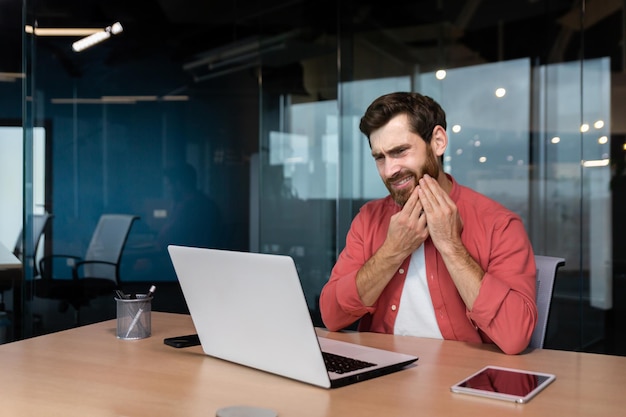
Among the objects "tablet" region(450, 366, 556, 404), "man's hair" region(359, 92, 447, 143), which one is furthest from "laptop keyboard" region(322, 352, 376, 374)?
"man's hair" region(359, 92, 447, 143)

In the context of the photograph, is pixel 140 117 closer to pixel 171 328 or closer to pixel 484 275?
pixel 171 328

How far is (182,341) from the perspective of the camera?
175cm

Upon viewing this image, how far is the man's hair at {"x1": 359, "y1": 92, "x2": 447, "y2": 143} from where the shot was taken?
2.03 meters

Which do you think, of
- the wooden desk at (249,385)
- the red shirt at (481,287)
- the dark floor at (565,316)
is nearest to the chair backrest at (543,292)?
the red shirt at (481,287)

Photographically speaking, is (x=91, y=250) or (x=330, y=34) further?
(x=330, y=34)

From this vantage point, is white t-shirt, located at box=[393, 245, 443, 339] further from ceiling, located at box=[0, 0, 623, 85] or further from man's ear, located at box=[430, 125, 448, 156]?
ceiling, located at box=[0, 0, 623, 85]

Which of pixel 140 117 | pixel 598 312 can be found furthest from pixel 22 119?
pixel 598 312

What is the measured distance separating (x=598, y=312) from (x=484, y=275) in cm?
268

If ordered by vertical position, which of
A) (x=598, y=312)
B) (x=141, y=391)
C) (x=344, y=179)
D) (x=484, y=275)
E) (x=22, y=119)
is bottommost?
(x=598, y=312)

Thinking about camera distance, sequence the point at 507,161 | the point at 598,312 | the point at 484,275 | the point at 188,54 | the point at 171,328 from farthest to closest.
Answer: the point at 188,54 → the point at 507,161 → the point at 598,312 → the point at 171,328 → the point at 484,275

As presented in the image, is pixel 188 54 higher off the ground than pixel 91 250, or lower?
higher

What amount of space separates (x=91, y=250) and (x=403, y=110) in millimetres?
3172

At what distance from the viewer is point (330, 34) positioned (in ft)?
16.1

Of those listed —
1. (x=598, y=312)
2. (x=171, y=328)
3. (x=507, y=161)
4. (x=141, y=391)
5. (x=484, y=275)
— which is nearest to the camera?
(x=141, y=391)
